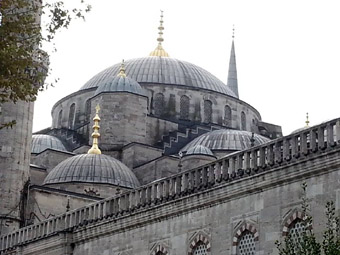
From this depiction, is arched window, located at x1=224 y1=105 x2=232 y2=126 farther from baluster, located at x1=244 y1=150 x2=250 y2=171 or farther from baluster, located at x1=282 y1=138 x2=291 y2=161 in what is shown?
baluster, located at x1=282 y1=138 x2=291 y2=161

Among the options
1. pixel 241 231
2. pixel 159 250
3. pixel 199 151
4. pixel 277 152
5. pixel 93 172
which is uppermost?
pixel 199 151

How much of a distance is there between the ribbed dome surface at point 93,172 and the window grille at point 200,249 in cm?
1759

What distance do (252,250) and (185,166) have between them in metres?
20.2

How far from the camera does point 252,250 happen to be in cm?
2195

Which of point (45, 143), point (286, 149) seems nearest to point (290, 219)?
point (286, 149)

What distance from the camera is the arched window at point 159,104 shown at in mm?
49875

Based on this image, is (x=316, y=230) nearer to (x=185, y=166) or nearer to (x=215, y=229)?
(x=215, y=229)

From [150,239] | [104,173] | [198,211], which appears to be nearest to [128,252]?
[150,239]

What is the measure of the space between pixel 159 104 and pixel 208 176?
2652 centimetres

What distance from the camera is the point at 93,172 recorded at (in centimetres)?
4147

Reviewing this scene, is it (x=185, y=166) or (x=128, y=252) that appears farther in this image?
(x=185, y=166)

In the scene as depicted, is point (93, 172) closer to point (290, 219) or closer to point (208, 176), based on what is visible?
point (208, 176)

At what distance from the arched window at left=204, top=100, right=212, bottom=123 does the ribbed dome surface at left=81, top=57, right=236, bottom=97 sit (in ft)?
2.71

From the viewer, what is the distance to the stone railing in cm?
2059
